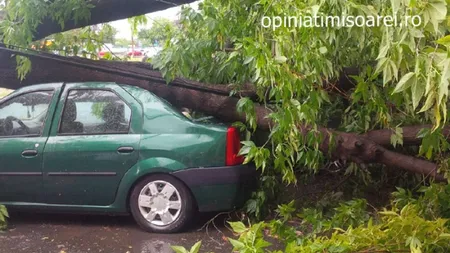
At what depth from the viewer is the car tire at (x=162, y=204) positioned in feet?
16.6

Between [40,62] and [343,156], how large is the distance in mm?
3424

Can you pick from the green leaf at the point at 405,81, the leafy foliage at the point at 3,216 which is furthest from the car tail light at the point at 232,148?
the green leaf at the point at 405,81

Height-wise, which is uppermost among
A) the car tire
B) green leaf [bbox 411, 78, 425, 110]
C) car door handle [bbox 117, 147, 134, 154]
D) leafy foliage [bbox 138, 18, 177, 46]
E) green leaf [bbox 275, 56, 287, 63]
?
leafy foliage [bbox 138, 18, 177, 46]

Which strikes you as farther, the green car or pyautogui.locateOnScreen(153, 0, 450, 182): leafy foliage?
the green car

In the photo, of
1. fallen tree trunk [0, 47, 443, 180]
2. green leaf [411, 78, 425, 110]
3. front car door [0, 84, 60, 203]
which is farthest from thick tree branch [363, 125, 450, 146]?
front car door [0, 84, 60, 203]

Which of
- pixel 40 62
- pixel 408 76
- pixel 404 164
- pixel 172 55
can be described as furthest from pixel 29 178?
pixel 408 76

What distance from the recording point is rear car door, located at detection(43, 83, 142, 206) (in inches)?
201

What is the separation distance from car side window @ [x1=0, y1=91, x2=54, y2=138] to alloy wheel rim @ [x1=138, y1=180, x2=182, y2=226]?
50.3 inches

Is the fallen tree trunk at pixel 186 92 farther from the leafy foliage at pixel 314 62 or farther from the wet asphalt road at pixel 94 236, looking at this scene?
the wet asphalt road at pixel 94 236

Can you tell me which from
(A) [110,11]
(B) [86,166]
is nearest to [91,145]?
(B) [86,166]

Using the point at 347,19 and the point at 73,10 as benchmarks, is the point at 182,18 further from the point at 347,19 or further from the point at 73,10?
the point at 347,19

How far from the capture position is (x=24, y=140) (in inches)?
209

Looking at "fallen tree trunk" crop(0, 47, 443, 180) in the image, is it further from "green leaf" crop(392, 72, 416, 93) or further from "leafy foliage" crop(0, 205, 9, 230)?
"green leaf" crop(392, 72, 416, 93)

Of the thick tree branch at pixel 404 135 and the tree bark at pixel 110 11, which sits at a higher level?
the tree bark at pixel 110 11
